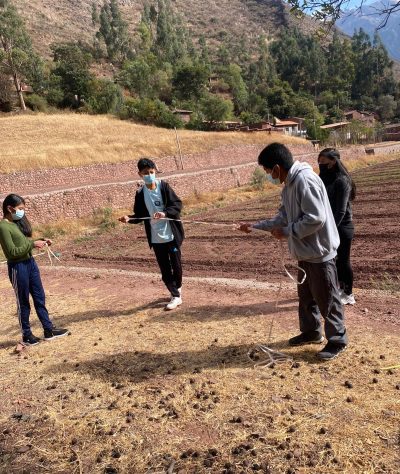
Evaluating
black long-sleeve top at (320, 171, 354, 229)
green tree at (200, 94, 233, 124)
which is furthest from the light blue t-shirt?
green tree at (200, 94, 233, 124)

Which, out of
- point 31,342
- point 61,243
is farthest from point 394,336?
point 61,243

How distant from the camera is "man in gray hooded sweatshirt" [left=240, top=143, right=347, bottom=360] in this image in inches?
130

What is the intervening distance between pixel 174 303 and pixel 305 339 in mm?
2041

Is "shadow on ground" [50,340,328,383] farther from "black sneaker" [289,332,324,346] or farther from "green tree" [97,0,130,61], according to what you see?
"green tree" [97,0,130,61]

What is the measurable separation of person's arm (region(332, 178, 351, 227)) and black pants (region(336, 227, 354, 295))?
237mm

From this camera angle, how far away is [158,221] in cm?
524

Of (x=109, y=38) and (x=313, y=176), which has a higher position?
(x=109, y=38)

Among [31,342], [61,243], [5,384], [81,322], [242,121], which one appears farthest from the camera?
[242,121]

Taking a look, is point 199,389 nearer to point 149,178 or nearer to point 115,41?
point 149,178

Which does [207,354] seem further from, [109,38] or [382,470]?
[109,38]

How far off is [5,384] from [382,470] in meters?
3.38

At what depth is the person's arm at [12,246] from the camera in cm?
442

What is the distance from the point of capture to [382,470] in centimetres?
243

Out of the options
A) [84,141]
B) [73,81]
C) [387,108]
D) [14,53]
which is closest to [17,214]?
[84,141]
